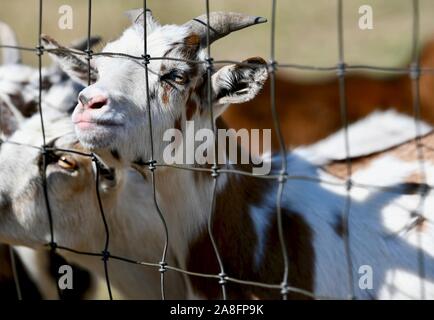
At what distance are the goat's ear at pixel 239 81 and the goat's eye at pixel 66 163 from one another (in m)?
0.80

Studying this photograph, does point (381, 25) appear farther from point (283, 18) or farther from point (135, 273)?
point (135, 273)

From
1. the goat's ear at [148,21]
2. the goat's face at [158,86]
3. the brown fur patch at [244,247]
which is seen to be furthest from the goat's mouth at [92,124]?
the brown fur patch at [244,247]

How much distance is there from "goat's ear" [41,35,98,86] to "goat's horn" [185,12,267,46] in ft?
1.77

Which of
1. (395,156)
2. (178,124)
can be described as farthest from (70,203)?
(395,156)

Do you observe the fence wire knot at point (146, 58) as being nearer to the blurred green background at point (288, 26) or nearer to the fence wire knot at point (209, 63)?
the fence wire knot at point (209, 63)

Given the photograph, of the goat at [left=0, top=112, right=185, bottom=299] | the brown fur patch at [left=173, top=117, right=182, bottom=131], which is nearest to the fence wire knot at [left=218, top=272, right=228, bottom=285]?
the brown fur patch at [left=173, top=117, right=182, bottom=131]

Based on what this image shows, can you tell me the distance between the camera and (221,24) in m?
3.62

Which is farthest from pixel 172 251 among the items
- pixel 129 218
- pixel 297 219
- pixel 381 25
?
pixel 381 25

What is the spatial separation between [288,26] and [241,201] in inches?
417

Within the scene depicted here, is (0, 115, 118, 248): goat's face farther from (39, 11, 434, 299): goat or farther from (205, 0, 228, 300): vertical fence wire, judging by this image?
(205, 0, 228, 300): vertical fence wire

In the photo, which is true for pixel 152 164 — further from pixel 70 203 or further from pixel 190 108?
pixel 70 203

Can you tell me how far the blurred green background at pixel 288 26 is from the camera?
12.6 meters

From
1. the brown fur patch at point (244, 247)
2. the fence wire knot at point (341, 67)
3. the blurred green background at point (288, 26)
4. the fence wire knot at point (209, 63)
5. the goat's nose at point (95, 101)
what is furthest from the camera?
the blurred green background at point (288, 26)

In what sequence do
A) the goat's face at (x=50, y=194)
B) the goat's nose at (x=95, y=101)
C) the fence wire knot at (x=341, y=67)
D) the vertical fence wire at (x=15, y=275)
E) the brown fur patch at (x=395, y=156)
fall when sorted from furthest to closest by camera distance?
the vertical fence wire at (x=15, y=275) < the brown fur patch at (x=395, y=156) < the goat's face at (x=50, y=194) < the goat's nose at (x=95, y=101) < the fence wire knot at (x=341, y=67)
